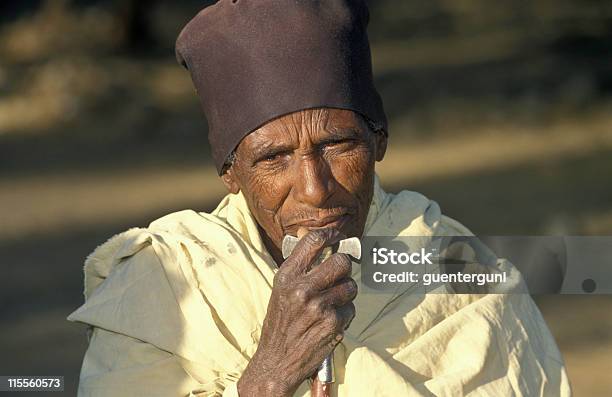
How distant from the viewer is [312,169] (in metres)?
3.62

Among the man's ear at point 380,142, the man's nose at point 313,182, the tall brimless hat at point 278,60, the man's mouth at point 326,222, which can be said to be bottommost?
the man's mouth at point 326,222

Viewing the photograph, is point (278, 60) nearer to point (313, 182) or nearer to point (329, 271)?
point (313, 182)

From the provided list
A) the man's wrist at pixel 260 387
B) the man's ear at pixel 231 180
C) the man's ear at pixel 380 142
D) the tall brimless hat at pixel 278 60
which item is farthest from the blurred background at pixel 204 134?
the man's wrist at pixel 260 387

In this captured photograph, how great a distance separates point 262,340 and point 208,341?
249 mm

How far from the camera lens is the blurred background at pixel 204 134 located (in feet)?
31.0

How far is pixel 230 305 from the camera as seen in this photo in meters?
3.73

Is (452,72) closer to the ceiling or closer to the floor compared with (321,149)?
closer to the ceiling

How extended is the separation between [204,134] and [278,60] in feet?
31.7

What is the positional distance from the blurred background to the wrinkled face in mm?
4407

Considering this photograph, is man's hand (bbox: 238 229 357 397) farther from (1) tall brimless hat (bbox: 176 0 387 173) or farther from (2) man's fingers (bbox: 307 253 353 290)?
(1) tall brimless hat (bbox: 176 0 387 173)

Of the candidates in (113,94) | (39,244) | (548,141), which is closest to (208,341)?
(39,244)

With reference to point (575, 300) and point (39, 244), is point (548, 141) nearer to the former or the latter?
point (575, 300)

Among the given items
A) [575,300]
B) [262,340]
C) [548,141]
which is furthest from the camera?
[548,141]

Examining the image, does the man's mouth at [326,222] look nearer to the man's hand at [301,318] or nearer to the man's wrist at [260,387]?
the man's hand at [301,318]
